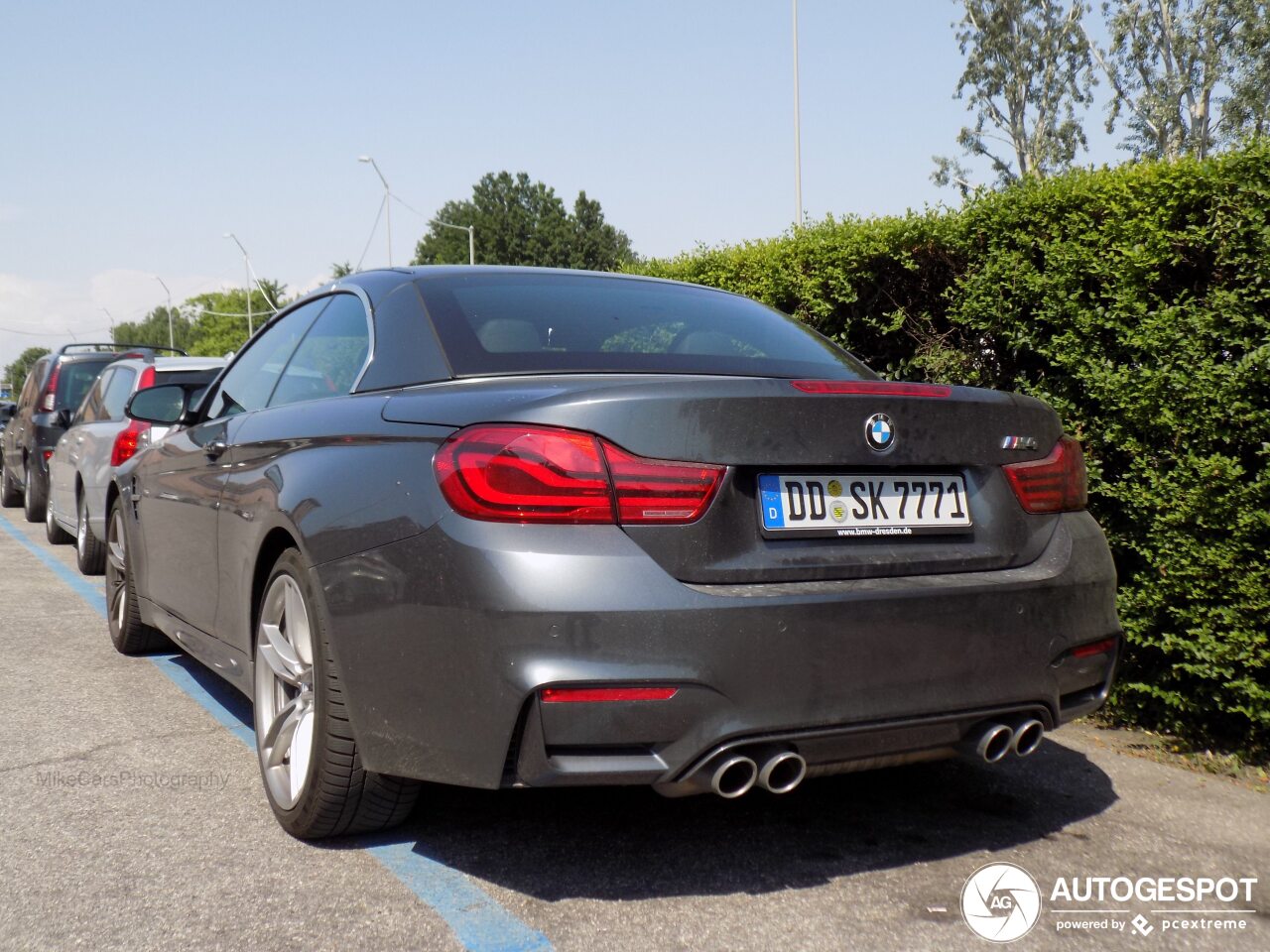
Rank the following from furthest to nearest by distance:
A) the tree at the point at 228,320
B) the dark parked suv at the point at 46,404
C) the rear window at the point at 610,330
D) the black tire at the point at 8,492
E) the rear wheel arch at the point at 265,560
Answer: the tree at the point at 228,320 < the black tire at the point at 8,492 < the dark parked suv at the point at 46,404 < the rear wheel arch at the point at 265,560 < the rear window at the point at 610,330

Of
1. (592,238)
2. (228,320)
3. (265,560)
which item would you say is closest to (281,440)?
(265,560)

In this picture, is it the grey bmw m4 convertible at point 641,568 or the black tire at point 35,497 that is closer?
the grey bmw m4 convertible at point 641,568

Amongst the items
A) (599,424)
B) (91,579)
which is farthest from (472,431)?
(91,579)

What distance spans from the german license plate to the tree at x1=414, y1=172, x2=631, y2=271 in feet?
320

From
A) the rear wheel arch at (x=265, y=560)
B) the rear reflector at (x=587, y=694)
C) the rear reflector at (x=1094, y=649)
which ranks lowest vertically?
the rear reflector at (x=1094, y=649)

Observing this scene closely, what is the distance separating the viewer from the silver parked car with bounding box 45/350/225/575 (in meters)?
9.09

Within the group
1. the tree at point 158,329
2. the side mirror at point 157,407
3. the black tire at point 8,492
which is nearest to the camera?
the side mirror at point 157,407

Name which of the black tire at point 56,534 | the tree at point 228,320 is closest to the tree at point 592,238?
the tree at point 228,320

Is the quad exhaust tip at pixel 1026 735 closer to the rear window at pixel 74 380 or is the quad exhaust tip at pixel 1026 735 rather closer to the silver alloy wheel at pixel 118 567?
the silver alloy wheel at pixel 118 567

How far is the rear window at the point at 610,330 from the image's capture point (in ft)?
11.6

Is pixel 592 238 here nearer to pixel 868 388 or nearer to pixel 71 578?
pixel 71 578

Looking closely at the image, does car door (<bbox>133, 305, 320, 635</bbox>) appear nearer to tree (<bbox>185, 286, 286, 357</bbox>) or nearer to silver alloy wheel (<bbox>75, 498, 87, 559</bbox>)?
silver alloy wheel (<bbox>75, 498, 87, 559</bbox>)

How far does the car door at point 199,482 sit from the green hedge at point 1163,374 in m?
2.86

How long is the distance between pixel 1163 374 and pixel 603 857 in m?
2.63
